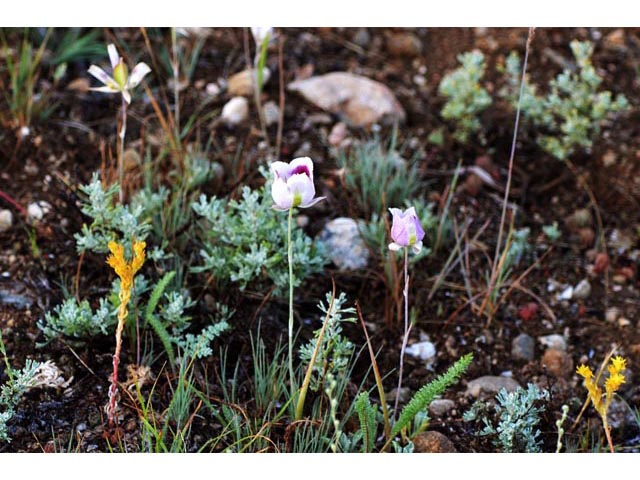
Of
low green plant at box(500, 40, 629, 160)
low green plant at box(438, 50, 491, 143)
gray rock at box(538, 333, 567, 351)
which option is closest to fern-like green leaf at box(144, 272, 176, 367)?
gray rock at box(538, 333, 567, 351)

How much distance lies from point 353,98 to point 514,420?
1563mm

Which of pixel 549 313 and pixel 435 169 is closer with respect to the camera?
pixel 549 313

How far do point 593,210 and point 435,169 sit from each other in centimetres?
57

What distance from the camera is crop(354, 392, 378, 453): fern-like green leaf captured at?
73.4 inches

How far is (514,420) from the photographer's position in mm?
2133

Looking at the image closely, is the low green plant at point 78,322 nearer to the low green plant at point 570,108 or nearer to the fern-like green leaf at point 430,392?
the fern-like green leaf at point 430,392

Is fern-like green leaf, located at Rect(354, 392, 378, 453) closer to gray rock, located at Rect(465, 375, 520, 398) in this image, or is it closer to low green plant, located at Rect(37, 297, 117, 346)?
gray rock, located at Rect(465, 375, 520, 398)

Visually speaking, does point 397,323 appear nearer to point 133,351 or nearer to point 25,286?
point 133,351

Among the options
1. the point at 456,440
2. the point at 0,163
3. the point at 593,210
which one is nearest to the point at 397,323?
the point at 456,440

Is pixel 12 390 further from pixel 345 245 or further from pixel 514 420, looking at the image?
pixel 514 420

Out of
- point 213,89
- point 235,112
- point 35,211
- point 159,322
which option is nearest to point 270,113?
point 235,112

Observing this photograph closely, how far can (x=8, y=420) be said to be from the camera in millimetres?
2045

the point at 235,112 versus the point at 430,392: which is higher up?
the point at 235,112

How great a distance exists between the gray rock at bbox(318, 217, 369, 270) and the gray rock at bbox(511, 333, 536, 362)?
1.66ft
